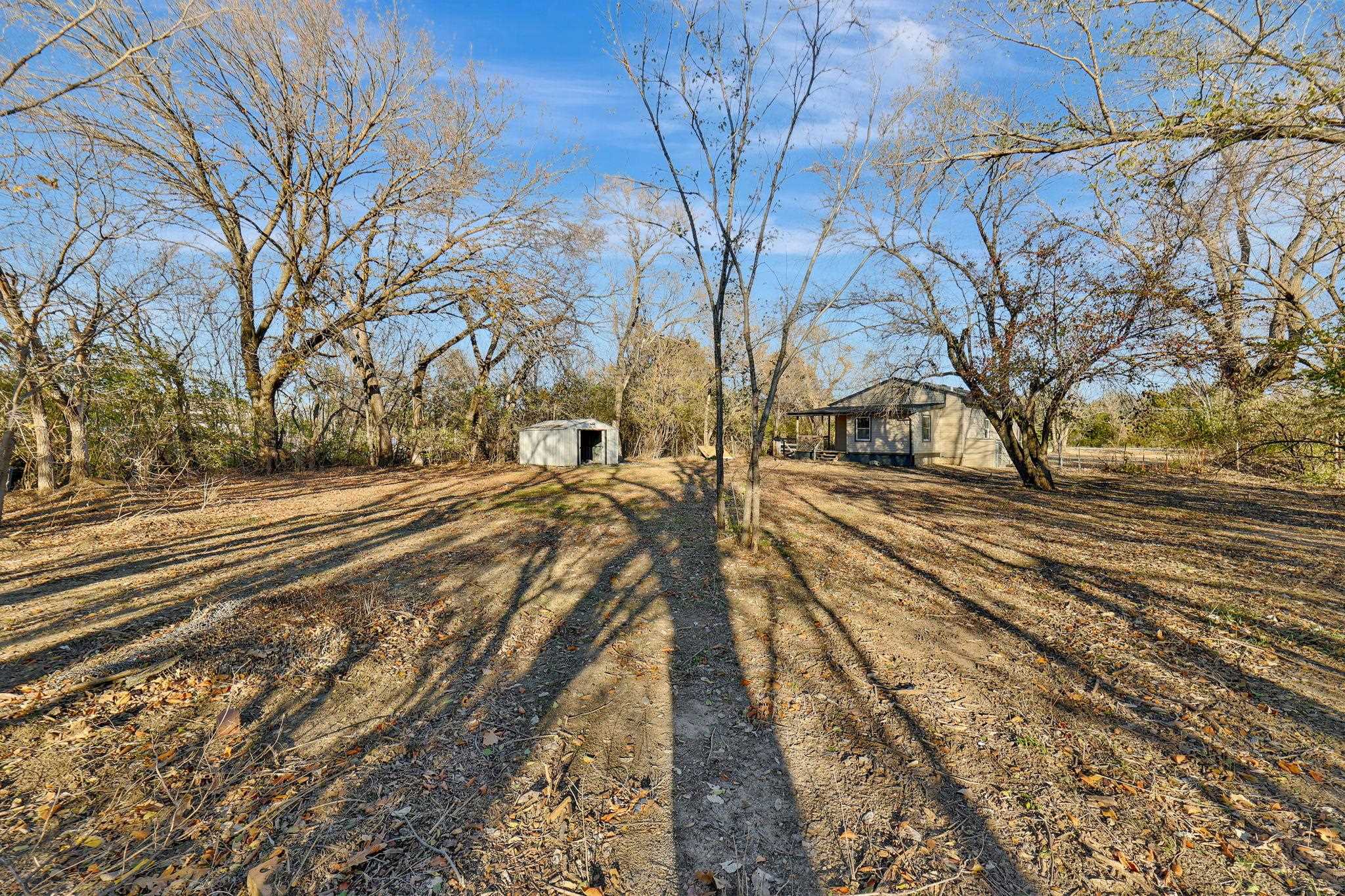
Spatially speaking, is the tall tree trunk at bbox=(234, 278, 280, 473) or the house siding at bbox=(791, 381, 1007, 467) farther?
the house siding at bbox=(791, 381, 1007, 467)

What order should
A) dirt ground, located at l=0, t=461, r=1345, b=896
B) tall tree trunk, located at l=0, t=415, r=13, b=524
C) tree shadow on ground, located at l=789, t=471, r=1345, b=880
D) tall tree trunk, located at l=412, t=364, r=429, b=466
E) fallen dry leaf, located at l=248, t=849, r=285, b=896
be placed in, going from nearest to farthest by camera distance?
fallen dry leaf, located at l=248, t=849, r=285, b=896 → dirt ground, located at l=0, t=461, r=1345, b=896 → tree shadow on ground, located at l=789, t=471, r=1345, b=880 → tall tree trunk, located at l=0, t=415, r=13, b=524 → tall tree trunk, located at l=412, t=364, r=429, b=466

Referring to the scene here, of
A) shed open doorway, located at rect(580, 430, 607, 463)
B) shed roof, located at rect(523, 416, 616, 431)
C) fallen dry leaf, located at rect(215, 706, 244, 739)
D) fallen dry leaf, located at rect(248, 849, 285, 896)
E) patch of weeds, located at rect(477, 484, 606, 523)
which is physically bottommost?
fallen dry leaf, located at rect(248, 849, 285, 896)

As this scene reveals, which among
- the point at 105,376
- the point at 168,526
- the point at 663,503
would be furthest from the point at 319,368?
the point at 663,503

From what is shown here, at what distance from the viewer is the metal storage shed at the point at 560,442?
1664 centimetres

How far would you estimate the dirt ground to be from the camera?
2008mm

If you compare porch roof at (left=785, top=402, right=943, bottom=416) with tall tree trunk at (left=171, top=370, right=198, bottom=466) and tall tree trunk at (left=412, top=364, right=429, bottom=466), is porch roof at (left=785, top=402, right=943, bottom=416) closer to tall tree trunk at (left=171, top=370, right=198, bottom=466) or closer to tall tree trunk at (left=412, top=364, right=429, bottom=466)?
tall tree trunk at (left=412, top=364, right=429, bottom=466)

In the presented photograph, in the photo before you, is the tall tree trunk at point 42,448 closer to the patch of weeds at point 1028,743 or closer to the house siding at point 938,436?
the patch of weeds at point 1028,743

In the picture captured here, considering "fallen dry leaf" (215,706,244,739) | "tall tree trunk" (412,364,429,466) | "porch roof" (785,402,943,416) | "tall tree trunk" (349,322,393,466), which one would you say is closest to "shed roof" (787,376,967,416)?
"porch roof" (785,402,943,416)

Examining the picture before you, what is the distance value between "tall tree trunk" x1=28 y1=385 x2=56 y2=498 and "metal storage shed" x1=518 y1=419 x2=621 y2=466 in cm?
992

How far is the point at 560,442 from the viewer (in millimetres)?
16656

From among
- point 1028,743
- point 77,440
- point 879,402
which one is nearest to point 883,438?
point 879,402

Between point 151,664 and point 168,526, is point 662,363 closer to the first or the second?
point 168,526

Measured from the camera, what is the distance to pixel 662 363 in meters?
25.4

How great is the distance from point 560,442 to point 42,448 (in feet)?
34.3
